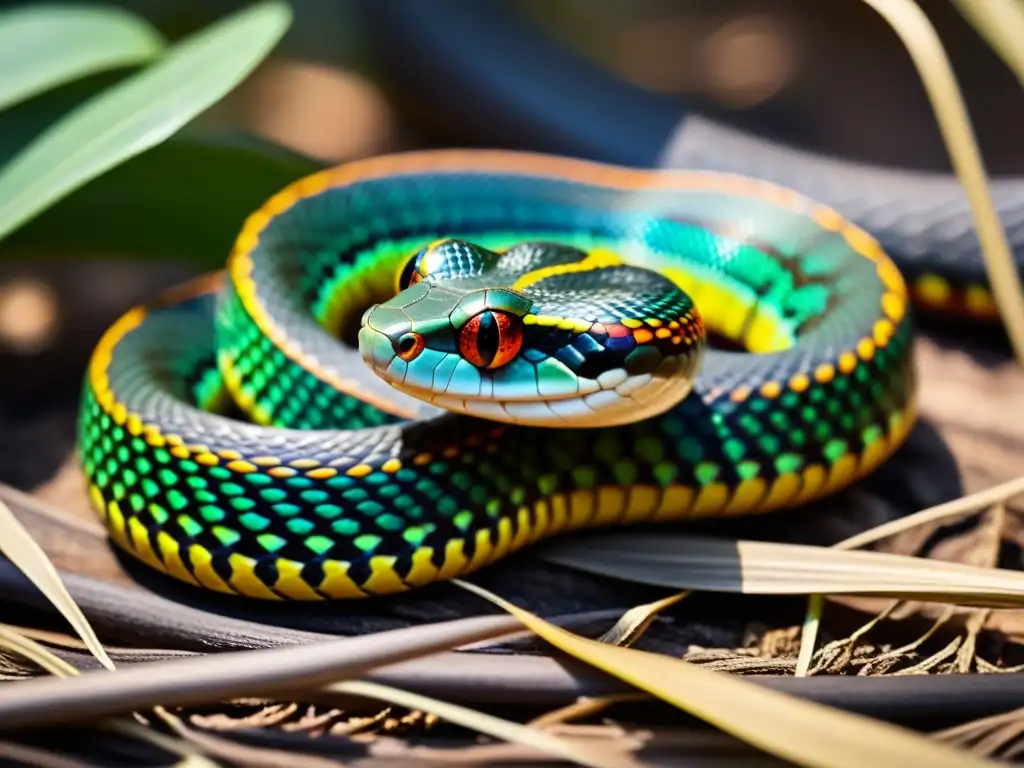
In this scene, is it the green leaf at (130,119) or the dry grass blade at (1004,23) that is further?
the green leaf at (130,119)

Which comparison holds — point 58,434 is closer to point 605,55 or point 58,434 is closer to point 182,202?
point 182,202

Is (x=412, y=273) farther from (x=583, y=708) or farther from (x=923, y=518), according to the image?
(x=923, y=518)

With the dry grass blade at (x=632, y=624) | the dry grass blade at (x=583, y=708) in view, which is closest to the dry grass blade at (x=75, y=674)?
the dry grass blade at (x=583, y=708)

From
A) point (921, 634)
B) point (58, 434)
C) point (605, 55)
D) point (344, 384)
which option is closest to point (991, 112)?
point (605, 55)

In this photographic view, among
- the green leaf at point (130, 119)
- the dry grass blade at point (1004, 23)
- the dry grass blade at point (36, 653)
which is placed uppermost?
the dry grass blade at point (1004, 23)

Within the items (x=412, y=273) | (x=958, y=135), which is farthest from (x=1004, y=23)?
(x=412, y=273)

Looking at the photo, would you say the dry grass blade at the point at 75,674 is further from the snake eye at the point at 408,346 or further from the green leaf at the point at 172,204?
the green leaf at the point at 172,204
